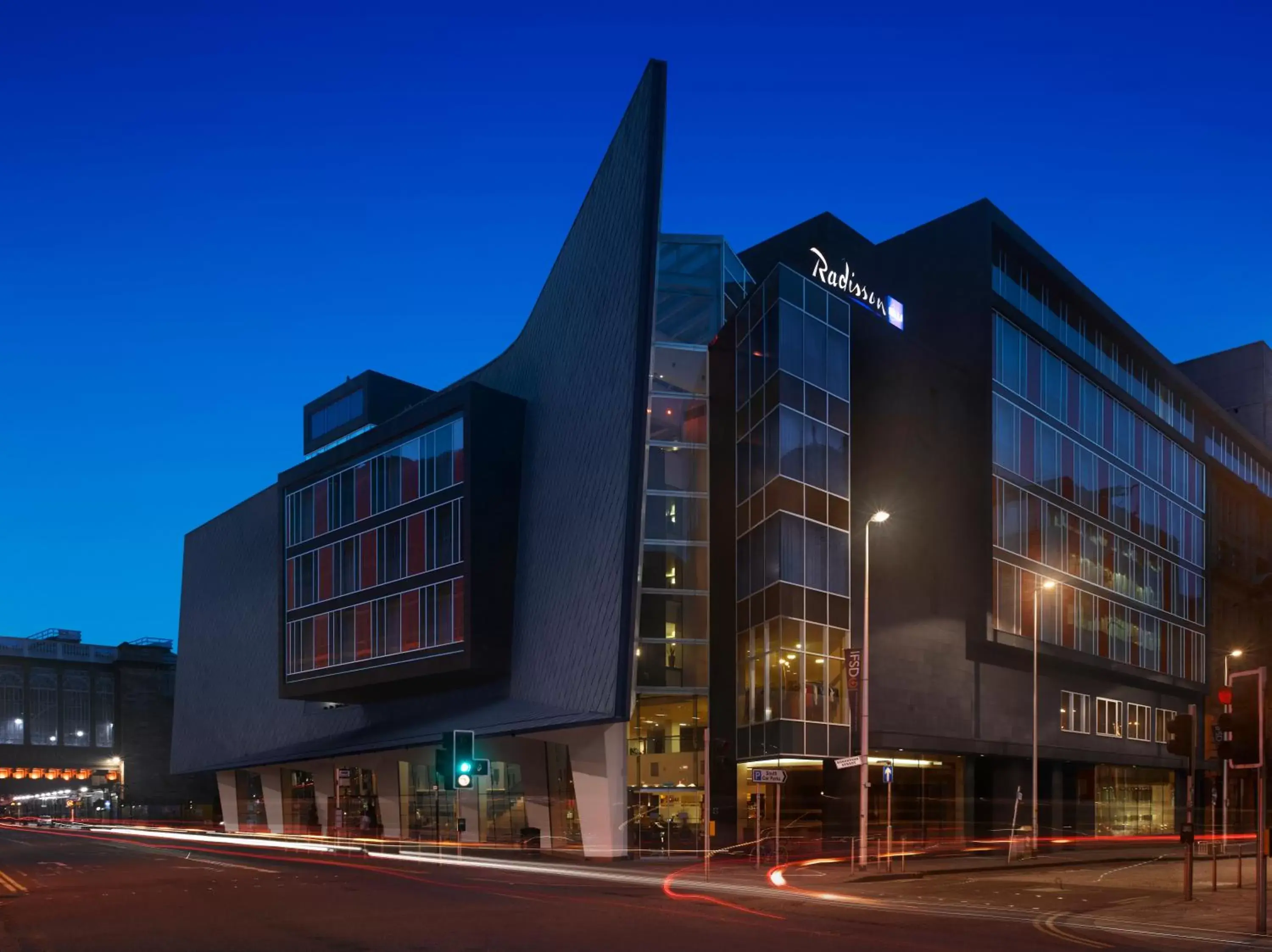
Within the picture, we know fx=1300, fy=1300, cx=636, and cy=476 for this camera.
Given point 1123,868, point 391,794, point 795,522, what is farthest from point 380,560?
point 1123,868

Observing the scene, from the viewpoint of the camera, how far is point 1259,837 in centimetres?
2023

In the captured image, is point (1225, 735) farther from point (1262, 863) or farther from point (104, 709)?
point (104, 709)

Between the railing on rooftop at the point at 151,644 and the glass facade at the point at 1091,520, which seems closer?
the glass facade at the point at 1091,520

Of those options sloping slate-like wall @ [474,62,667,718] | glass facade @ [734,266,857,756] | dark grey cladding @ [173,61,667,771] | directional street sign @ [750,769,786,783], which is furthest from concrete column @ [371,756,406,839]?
directional street sign @ [750,769,786,783]

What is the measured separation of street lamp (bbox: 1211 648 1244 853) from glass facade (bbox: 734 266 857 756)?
45.8ft

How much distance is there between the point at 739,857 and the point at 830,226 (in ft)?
95.7

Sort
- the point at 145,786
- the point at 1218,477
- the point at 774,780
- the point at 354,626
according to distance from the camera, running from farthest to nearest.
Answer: the point at 145,786, the point at 1218,477, the point at 354,626, the point at 774,780

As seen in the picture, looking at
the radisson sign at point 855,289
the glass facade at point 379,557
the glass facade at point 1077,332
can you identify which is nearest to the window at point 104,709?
the glass facade at point 379,557

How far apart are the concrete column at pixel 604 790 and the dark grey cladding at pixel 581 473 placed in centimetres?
139

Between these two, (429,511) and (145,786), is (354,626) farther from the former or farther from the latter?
(145,786)

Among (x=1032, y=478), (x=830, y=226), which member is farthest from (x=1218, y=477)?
(x=830, y=226)

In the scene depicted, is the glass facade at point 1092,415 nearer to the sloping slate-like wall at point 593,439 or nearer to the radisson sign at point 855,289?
the radisson sign at point 855,289

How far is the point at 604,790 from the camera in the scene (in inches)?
1964

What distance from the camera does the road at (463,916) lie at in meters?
19.8
